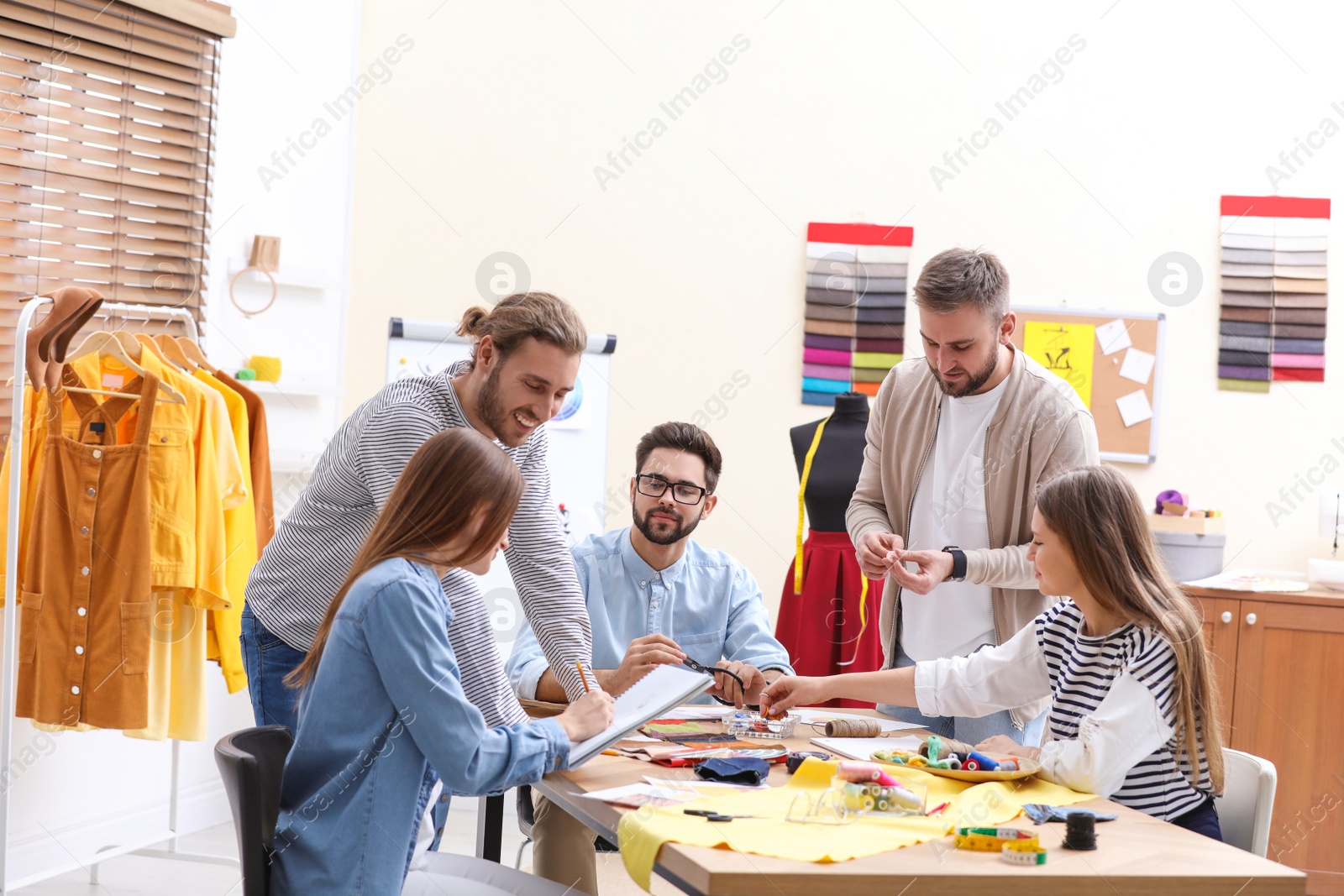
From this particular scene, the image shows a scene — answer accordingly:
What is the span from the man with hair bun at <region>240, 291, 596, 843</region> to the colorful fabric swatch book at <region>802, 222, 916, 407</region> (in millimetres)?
2223

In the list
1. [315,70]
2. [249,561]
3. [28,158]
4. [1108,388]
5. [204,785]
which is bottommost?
[204,785]

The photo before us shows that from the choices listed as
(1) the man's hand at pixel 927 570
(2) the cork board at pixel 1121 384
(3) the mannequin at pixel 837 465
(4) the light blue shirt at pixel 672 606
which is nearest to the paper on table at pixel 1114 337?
(2) the cork board at pixel 1121 384

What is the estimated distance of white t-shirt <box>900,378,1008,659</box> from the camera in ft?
7.38

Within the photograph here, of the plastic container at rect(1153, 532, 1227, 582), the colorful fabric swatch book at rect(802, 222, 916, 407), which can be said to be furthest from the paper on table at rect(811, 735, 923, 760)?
the colorful fabric swatch book at rect(802, 222, 916, 407)

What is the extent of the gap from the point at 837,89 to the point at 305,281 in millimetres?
1951

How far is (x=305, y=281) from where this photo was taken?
12.8ft

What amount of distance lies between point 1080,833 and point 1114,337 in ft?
10.1

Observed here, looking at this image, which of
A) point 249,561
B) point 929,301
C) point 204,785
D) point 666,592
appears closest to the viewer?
point 929,301

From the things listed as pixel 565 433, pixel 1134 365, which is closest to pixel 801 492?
pixel 565 433

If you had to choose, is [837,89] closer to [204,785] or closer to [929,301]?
[929,301]

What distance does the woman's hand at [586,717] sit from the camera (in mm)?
1641

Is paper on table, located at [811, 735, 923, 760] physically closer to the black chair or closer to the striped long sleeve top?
the striped long sleeve top

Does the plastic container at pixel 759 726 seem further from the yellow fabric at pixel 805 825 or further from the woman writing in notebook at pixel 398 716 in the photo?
the woman writing in notebook at pixel 398 716

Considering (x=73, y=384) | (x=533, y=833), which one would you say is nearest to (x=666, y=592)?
(x=533, y=833)
